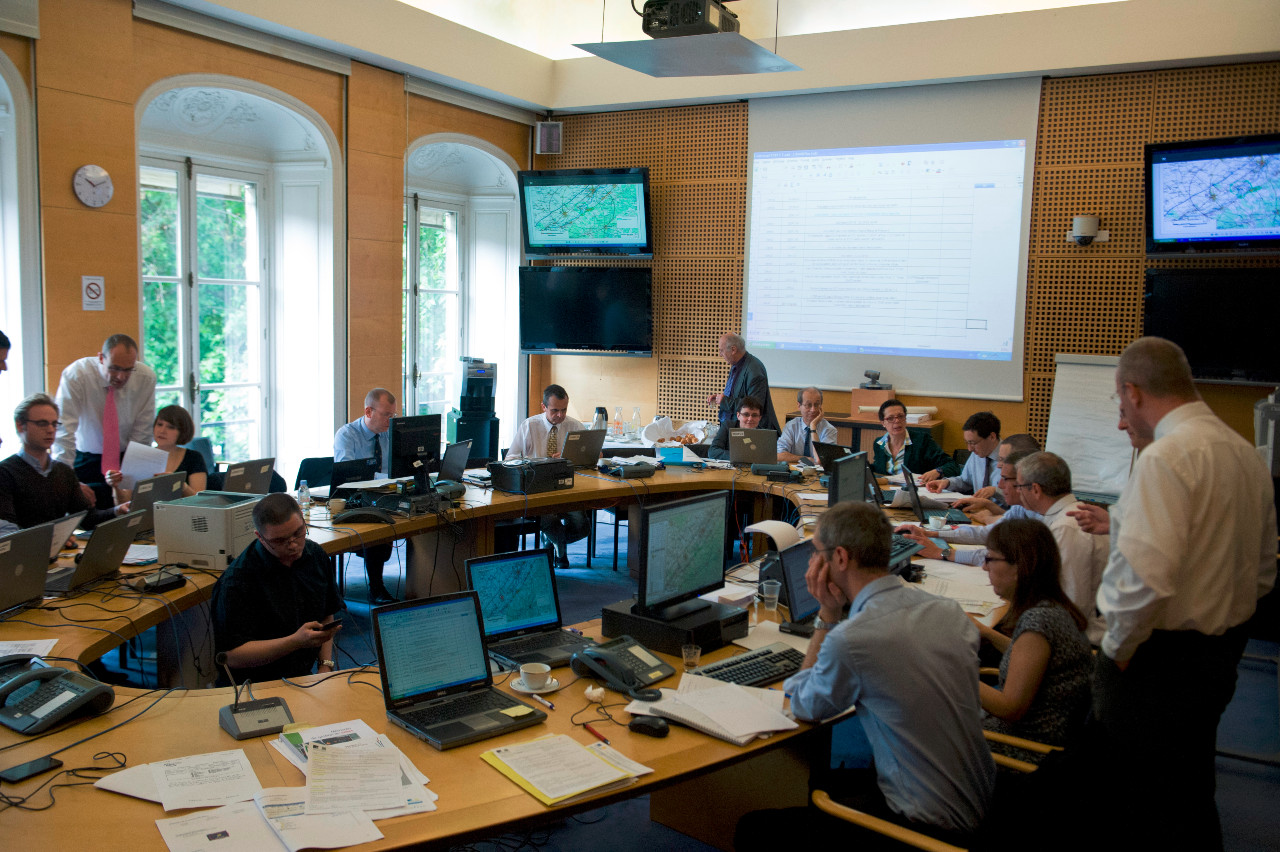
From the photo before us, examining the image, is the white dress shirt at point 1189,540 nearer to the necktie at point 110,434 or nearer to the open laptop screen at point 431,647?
the open laptop screen at point 431,647

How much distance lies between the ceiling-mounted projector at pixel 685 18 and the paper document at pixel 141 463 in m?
3.48

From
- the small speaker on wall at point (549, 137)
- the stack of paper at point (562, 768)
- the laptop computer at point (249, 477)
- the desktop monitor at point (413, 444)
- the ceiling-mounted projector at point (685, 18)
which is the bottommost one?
the stack of paper at point (562, 768)

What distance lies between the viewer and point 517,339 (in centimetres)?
1030

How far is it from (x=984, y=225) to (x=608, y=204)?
3.42 metres

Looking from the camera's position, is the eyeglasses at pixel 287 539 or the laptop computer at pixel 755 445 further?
the laptop computer at pixel 755 445

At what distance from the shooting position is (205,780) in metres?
2.34

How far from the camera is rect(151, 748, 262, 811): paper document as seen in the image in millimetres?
2246

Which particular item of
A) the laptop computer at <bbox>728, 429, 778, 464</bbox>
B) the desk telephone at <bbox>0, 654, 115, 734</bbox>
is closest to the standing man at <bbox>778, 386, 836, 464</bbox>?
the laptop computer at <bbox>728, 429, 778, 464</bbox>

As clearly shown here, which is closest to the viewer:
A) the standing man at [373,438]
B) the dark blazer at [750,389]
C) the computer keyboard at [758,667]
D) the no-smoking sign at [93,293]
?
the computer keyboard at [758,667]

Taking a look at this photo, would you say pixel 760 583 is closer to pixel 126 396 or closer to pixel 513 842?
pixel 513 842

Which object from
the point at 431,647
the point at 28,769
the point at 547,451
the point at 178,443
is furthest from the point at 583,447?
the point at 28,769

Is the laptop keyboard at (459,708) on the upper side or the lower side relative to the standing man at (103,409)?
lower

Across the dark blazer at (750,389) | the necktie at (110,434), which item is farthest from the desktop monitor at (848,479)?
the necktie at (110,434)

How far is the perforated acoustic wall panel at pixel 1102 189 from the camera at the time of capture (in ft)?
23.4
